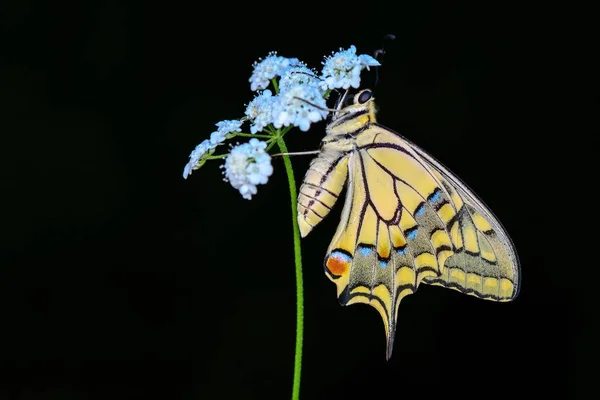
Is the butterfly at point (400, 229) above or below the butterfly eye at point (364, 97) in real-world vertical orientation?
below

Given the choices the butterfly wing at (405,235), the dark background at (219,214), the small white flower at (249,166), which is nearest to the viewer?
the small white flower at (249,166)

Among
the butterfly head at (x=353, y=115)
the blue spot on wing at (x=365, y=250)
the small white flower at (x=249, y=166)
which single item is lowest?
the blue spot on wing at (x=365, y=250)

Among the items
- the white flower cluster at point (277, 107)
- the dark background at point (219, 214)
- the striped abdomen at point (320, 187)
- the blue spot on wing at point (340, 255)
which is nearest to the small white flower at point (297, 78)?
the white flower cluster at point (277, 107)

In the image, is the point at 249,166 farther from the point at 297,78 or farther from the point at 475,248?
the point at 475,248

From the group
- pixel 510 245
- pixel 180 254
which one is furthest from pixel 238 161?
pixel 180 254

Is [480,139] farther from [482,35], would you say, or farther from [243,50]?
[243,50]

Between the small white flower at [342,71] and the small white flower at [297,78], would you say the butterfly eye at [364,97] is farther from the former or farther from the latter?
Answer: the small white flower at [297,78]

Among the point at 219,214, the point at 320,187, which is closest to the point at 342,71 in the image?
the point at 320,187
